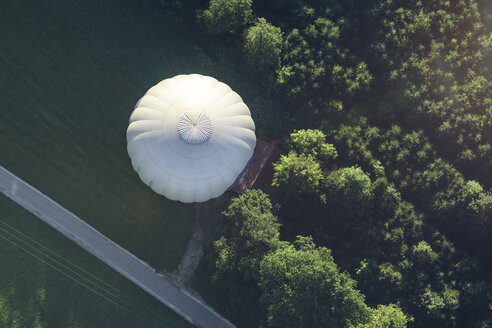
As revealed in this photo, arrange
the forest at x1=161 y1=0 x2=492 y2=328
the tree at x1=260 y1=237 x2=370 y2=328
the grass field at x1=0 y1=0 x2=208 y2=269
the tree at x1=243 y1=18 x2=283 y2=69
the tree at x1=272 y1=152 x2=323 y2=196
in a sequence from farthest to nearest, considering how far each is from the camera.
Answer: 1. the grass field at x1=0 y1=0 x2=208 y2=269
2. the tree at x1=243 y1=18 x2=283 y2=69
3. the forest at x1=161 y1=0 x2=492 y2=328
4. the tree at x1=272 y1=152 x2=323 y2=196
5. the tree at x1=260 y1=237 x2=370 y2=328

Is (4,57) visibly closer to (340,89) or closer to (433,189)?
(340,89)

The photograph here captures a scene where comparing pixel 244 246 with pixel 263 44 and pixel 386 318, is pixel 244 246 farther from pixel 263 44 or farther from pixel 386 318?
pixel 263 44

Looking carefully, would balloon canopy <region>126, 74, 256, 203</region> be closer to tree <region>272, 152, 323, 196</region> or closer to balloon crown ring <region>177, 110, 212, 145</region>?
balloon crown ring <region>177, 110, 212, 145</region>

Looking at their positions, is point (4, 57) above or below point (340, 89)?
below

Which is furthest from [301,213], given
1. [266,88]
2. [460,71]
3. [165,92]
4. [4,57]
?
[4,57]

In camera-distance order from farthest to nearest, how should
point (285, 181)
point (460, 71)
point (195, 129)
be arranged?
point (460, 71), point (285, 181), point (195, 129)

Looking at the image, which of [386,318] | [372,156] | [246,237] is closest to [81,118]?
[246,237]

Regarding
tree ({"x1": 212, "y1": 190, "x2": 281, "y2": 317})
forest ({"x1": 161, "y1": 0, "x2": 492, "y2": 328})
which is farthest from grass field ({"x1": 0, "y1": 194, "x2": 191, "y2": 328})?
forest ({"x1": 161, "y1": 0, "x2": 492, "y2": 328})

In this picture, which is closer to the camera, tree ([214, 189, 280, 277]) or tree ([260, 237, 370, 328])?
tree ([260, 237, 370, 328])
